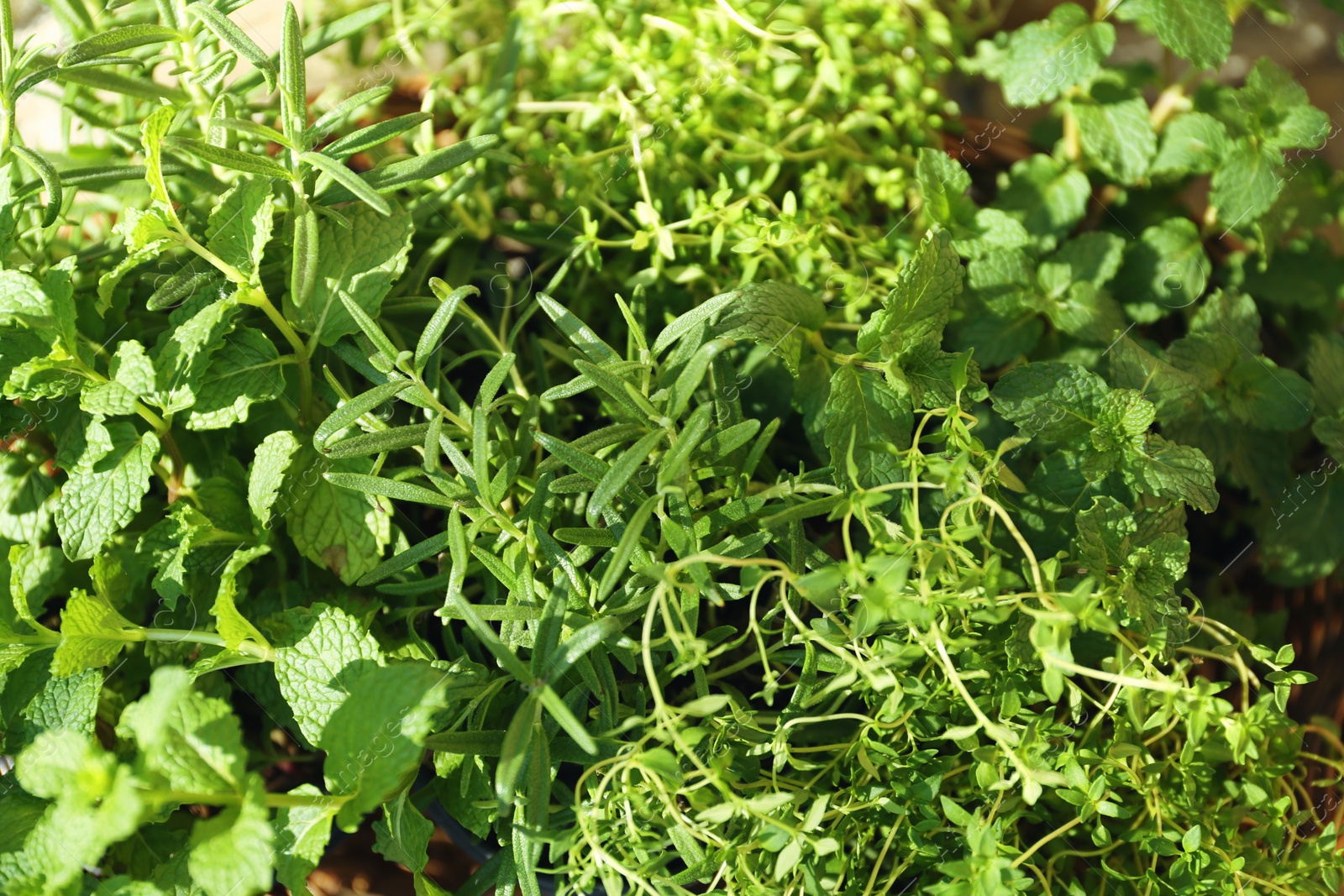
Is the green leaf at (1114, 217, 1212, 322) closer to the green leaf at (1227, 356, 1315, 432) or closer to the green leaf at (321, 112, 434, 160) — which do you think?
the green leaf at (1227, 356, 1315, 432)

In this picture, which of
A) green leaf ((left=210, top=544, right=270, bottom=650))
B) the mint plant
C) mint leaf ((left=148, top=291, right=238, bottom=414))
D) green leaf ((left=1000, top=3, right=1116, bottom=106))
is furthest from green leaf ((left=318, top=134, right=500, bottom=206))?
green leaf ((left=1000, top=3, right=1116, bottom=106))

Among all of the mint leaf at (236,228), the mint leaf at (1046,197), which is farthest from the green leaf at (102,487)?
the mint leaf at (1046,197)

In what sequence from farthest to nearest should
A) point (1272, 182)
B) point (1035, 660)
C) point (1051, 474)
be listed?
point (1272, 182) < point (1051, 474) < point (1035, 660)

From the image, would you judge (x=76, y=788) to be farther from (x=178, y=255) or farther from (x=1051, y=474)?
(x=1051, y=474)

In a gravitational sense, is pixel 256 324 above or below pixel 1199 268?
above

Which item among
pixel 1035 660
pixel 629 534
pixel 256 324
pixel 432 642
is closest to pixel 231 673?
pixel 432 642

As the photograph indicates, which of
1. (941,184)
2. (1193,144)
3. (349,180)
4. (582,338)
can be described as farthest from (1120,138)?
(349,180)
